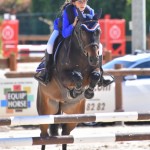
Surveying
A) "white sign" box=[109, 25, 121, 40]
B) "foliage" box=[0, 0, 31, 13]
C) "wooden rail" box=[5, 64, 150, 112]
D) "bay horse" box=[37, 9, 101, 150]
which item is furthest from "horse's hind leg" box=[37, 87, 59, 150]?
"foliage" box=[0, 0, 31, 13]

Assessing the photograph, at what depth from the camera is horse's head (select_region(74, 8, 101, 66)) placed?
9.90 metres

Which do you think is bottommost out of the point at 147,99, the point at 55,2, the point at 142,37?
the point at 147,99

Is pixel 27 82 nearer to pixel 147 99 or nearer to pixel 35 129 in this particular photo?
pixel 35 129

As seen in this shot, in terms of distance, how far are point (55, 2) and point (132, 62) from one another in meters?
35.6

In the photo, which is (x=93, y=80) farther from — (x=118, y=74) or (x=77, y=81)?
(x=118, y=74)

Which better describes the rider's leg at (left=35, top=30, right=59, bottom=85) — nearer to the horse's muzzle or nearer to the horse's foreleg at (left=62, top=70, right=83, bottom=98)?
the horse's foreleg at (left=62, top=70, right=83, bottom=98)

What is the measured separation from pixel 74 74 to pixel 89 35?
24.1 inches

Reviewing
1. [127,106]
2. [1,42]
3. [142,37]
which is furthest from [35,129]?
[1,42]

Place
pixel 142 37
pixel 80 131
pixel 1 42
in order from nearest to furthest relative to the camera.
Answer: pixel 80 131, pixel 142 37, pixel 1 42

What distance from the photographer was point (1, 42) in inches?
1474

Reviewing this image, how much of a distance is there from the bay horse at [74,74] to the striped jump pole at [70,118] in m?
0.60

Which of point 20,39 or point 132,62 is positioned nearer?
point 132,62

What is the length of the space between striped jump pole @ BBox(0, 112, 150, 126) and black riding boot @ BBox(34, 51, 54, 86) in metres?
1.39

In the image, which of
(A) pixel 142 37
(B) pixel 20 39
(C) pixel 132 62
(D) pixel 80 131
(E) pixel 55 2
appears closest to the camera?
(D) pixel 80 131
